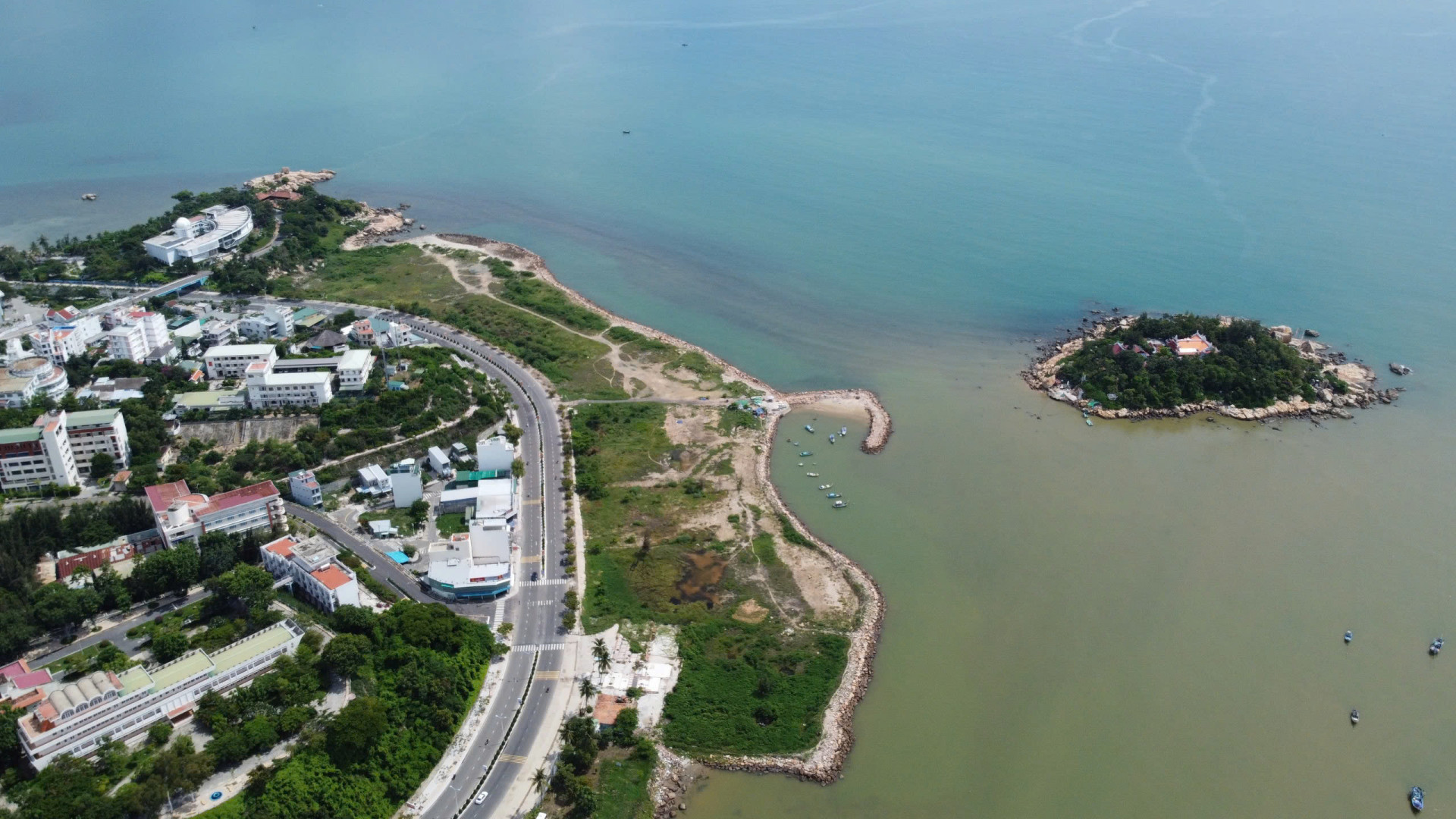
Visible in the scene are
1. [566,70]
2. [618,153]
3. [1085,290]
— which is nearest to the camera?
[1085,290]

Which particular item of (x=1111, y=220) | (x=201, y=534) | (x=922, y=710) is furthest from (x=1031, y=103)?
(x=201, y=534)

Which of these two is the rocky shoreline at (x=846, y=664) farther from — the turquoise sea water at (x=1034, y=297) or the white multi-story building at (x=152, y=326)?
the white multi-story building at (x=152, y=326)

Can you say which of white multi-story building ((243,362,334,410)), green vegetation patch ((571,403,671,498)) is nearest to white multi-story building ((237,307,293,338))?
white multi-story building ((243,362,334,410))

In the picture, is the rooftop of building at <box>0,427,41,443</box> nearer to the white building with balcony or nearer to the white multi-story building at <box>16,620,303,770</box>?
the white building with balcony

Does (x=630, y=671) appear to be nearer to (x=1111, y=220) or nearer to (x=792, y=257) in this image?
(x=792, y=257)

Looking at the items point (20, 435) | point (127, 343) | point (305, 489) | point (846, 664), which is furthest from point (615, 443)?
point (127, 343)

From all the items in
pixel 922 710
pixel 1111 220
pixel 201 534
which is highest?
pixel 1111 220

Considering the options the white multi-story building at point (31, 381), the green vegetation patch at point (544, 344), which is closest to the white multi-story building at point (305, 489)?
the green vegetation patch at point (544, 344)
